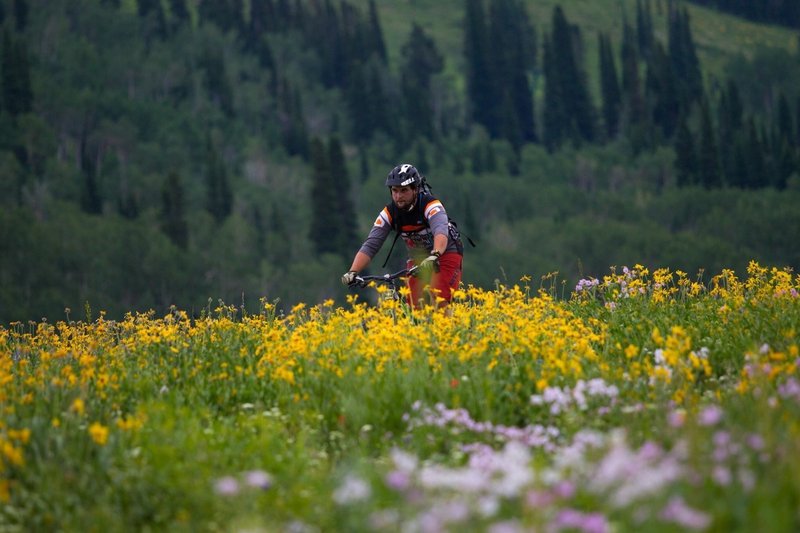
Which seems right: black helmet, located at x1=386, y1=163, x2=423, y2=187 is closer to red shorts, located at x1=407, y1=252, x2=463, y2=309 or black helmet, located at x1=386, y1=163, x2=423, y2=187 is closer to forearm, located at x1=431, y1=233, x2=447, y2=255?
forearm, located at x1=431, y1=233, x2=447, y2=255

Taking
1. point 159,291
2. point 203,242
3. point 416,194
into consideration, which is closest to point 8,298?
point 159,291

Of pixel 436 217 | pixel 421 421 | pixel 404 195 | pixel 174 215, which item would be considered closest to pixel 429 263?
pixel 436 217

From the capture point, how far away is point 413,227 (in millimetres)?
14516

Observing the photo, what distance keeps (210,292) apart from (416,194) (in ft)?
456

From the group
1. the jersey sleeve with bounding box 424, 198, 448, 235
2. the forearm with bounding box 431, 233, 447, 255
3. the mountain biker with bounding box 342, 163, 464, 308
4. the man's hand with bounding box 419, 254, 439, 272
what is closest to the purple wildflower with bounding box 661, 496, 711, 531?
the man's hand with bounding box 419, 254, 439, 272

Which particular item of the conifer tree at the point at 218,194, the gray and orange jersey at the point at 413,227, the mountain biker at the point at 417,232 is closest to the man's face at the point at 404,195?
the mountain biker at the point at 417,232

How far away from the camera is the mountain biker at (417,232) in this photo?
13.9 meters

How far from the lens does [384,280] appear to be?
13.1 meters

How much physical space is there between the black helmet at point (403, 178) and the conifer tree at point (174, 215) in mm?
149320

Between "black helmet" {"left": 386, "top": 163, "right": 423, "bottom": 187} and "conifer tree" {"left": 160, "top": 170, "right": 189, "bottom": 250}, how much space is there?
149320mm

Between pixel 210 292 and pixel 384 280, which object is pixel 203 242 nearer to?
pixel 210 292

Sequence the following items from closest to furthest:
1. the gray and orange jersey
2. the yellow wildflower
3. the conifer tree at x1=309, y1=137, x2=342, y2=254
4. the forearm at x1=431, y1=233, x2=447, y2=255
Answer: the yellow wildflower < the forearm at x1=431, y1=233, x2=447, y2=255 < the gray and orange jersey < the conifer tree at x1=309, y1=137, x2=342, y2=254

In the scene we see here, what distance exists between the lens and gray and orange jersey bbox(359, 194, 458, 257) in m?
14.3

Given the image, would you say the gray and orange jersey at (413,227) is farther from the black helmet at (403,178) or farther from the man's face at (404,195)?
the black helmet at (403,178)
